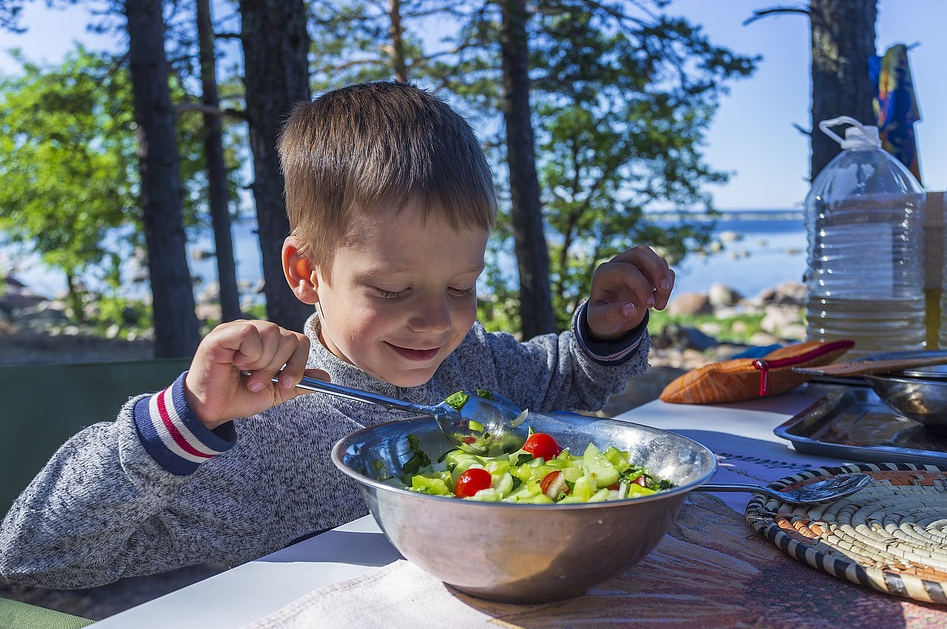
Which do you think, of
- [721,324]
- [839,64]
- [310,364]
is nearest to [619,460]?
[310,364]

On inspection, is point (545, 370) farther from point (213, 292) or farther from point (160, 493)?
point (213, 292)

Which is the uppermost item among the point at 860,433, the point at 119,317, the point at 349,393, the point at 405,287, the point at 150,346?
the point at 405,287

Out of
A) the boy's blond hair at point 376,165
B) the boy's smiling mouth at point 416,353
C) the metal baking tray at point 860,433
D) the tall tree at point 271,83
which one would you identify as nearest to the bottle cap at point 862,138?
the metal baking tray at point 860,433

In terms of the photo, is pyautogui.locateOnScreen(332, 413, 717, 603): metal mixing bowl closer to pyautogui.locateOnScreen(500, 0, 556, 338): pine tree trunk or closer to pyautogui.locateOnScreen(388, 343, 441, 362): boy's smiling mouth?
pyautogui.locateOnScreen(388, 343, 441, 362): boy's smiling mouth

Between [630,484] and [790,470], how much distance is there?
62cm

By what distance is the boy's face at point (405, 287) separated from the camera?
51.3 inches

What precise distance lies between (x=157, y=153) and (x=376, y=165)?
207 inches

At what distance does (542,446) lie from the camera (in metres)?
1.04

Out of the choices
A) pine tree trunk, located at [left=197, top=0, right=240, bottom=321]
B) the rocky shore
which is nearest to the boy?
the rocky shore

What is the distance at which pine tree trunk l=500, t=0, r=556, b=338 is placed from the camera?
7.18 metres

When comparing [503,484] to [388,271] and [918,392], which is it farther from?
[918,392]

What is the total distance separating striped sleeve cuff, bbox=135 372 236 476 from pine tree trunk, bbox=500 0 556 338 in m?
6.06

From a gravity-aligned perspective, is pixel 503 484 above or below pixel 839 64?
below

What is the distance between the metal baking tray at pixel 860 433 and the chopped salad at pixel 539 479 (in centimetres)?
60
